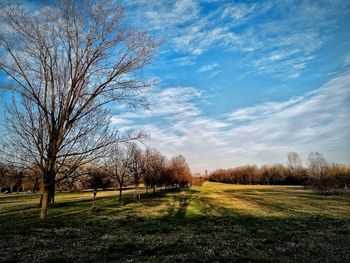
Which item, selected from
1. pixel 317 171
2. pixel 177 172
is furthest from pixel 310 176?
pixel 177 172

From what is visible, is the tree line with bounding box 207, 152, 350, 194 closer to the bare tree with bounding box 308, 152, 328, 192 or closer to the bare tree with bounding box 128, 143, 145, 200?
the bare tree with bounding box 308, 152, 328, 192

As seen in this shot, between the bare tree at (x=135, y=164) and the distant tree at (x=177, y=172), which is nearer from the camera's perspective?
the bare tree at (x=135, y=164)

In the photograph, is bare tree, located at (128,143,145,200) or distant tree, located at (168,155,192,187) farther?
distant tree, located at (168,155,192,187)

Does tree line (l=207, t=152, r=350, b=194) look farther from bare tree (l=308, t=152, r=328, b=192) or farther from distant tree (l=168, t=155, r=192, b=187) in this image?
distant tree (l=168, t=155, r=192, b=187)

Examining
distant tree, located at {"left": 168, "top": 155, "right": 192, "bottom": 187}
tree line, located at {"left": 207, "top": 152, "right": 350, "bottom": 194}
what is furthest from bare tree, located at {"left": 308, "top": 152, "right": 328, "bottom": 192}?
distant tree, located at {"left": 168, "top": 155, "right": 192, "bottom": 187}

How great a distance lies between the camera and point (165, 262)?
30.2 feet

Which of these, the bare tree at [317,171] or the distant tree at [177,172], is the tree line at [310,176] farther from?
the distant tree at [177,172]

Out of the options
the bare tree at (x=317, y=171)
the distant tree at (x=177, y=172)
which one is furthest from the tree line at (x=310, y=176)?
the distant tree at (x=177, y=172)

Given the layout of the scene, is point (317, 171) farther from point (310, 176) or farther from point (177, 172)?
point (177, 172)

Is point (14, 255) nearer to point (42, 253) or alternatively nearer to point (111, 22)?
point (42, 253)

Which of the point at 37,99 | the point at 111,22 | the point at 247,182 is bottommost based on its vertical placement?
the point at 247,182

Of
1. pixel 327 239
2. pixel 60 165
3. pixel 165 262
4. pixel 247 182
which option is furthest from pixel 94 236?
pixel 247 182

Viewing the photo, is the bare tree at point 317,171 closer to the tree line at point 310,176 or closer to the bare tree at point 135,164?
the tree line at point 310,176

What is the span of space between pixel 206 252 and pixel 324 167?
83990 mm
